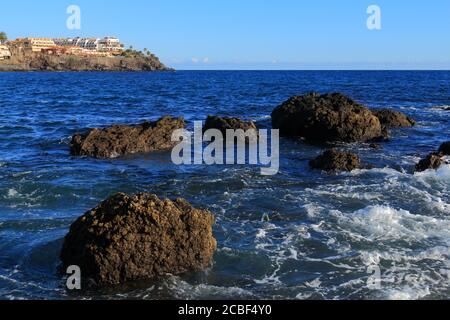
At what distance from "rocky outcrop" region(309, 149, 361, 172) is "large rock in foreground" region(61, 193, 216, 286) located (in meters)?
8.52

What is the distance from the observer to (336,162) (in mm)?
17656

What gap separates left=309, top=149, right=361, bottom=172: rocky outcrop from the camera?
17528mm

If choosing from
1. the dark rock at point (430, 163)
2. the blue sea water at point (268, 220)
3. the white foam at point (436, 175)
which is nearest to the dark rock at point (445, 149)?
the blue sea water at point (268, 220)

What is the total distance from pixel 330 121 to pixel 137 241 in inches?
664

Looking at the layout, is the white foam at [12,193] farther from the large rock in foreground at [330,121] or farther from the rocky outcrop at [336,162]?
the large rock in foreground at [330,121]

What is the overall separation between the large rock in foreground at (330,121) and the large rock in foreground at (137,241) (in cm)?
1571

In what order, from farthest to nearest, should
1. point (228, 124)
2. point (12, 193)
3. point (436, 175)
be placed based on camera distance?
point (228, 124) < point (436, 175) < point (12, 193)

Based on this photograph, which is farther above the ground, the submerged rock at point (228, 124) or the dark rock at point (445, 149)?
the submerged rock at point (228, 124)

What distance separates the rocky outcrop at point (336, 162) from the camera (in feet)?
57.5

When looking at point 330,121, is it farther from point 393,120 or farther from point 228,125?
point 393,120

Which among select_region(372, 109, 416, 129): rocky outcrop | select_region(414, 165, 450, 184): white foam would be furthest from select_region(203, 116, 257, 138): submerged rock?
select_region(414, 165, 450, 184): white foam

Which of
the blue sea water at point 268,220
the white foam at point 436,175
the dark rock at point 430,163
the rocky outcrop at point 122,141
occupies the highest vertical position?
the rocky outcrop at point 122,141

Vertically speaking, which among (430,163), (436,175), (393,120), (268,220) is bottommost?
(268,220)

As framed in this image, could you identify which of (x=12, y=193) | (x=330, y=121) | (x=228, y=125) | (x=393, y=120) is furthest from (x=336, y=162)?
(x=393, y=120)
